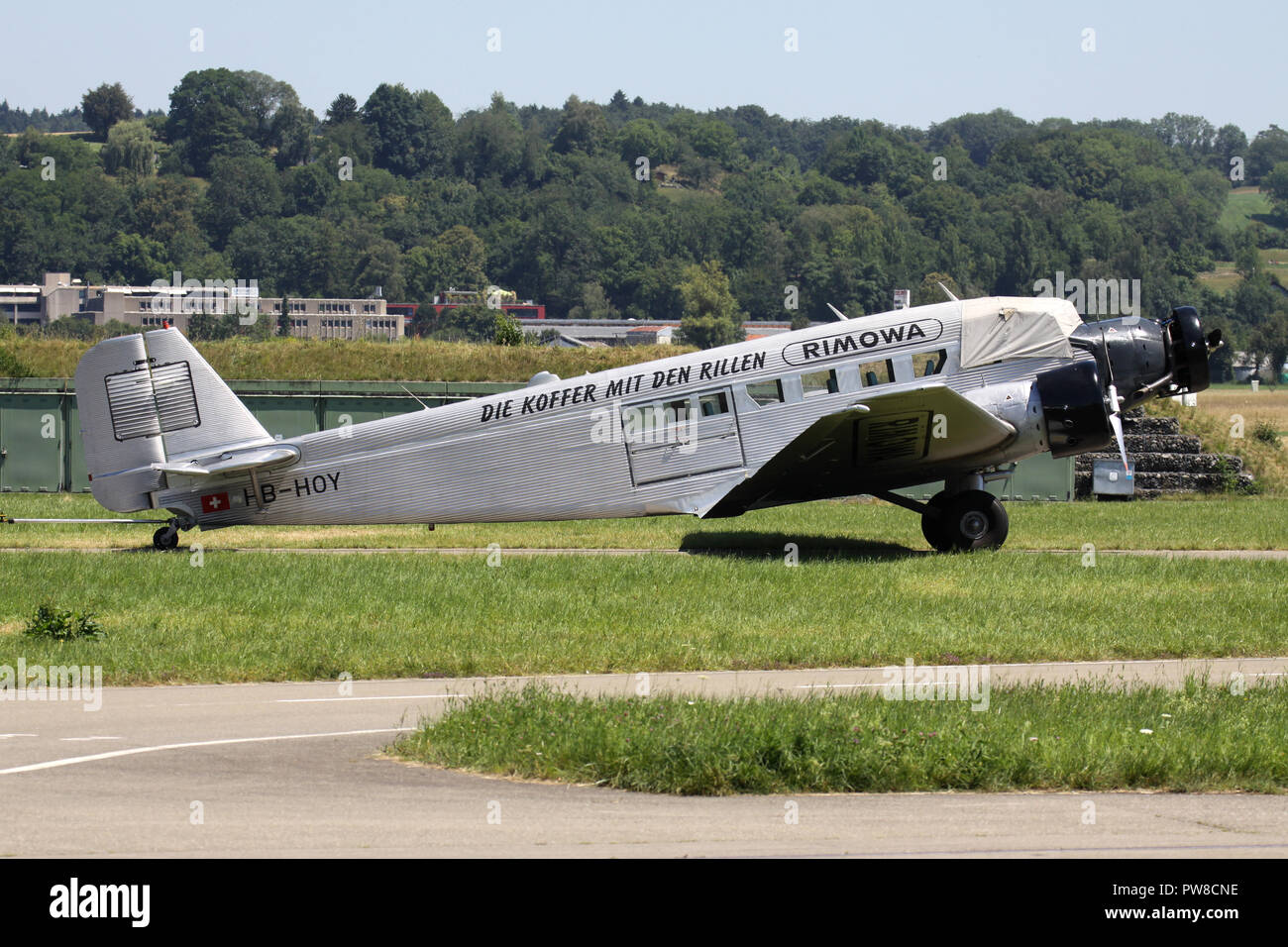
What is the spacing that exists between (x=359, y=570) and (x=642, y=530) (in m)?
8.59

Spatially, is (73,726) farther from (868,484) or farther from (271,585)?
(868,484)

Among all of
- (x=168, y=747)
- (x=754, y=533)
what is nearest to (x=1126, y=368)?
(x=754, y=533)

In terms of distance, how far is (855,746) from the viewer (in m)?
10.3

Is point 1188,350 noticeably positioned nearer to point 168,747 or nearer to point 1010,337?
point 1010,337

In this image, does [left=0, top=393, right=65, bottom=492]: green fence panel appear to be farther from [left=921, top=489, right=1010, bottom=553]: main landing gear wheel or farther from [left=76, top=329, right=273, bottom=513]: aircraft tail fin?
[left=921, top=489, right=1010, bottom=553]: main landing gear wheel

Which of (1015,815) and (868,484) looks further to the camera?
(868,484)

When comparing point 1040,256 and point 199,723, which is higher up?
point 1040,256

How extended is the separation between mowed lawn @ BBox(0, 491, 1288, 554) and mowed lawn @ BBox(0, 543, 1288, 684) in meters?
2.79

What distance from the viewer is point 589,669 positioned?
14383 mm

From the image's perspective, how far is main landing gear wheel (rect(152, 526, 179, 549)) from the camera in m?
23.6

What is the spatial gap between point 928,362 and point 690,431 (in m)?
4.20

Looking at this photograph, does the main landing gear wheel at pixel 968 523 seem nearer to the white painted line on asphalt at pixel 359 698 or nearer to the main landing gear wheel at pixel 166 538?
the white painted line on asphalt at pixel 359 698

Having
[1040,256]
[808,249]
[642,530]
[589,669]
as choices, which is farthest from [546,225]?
[589,669]

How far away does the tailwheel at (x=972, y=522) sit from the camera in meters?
23.0
